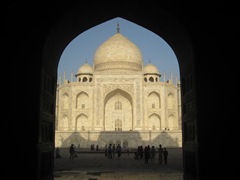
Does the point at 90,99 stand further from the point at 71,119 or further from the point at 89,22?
the point at 89,22

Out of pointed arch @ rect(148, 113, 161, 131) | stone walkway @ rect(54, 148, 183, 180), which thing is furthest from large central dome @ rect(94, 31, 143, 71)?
stone walkway @ rect(54, 148, 183, 180)

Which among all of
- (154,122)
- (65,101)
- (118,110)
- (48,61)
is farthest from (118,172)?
(65,101)

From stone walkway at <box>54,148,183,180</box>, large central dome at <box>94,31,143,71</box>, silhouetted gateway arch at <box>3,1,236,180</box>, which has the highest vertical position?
large central dome at <box>94,31,143,71</box>

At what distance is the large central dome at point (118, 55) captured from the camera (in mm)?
40062

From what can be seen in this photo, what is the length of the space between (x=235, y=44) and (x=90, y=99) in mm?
31475

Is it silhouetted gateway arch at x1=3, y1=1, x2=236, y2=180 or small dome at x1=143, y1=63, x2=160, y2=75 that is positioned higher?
small dome at x1=143, y1=63, x2=160, y2=75

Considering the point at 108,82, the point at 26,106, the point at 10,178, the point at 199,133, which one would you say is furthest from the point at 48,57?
the point at 108,82

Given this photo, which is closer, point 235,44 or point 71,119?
point 235,44

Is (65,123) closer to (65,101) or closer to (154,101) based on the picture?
A: (65,101)

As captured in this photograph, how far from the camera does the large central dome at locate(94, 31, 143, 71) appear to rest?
4006 cm

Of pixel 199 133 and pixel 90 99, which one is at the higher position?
pixel 90 99

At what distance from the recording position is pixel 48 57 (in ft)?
20.6

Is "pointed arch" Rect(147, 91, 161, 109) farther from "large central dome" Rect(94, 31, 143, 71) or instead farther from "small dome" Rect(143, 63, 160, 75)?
"small dome" Rect(143, 63, 160, 75)

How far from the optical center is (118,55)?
132 feet
